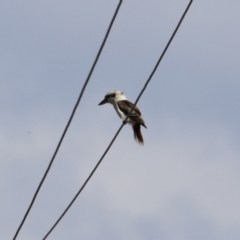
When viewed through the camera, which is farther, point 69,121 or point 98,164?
point 98,164

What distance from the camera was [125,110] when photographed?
15.3m

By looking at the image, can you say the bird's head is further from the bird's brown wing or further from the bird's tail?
the bird's tail

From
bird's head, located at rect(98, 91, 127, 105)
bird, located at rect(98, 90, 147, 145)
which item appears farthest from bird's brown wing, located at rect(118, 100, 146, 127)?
bird's head, located at rect(98, 91, 127, 105)

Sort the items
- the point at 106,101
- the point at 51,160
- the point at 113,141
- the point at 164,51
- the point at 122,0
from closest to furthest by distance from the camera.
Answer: the point at 122,0, the point at 51,160, the point at 164,51, the point at 113,141, the point at 106,101

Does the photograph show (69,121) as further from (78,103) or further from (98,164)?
(98,164)

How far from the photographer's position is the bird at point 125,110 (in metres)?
14.9

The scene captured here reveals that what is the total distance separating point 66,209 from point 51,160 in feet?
3.24

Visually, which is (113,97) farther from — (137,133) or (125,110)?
(137,133)

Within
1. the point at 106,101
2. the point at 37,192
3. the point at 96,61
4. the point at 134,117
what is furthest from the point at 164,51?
the point at 106,101

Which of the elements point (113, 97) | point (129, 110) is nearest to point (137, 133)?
point (129, 110)

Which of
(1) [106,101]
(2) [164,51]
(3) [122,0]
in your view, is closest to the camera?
(3) [122,0]

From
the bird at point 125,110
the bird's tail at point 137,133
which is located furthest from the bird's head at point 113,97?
the bird's tail at point 137,133

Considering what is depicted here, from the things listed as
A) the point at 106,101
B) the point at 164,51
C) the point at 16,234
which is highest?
the point at 106,101

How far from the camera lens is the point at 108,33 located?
25.3 feet
